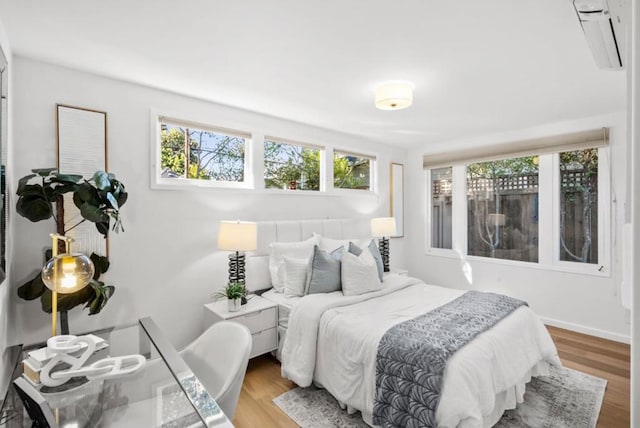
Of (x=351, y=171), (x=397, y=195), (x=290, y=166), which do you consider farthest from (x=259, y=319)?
(x=397, y=195)

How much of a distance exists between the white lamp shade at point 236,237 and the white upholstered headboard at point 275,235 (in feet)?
1.62

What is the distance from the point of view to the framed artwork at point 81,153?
7.74 feet

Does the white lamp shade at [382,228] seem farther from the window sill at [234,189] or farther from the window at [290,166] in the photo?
the window at [290,166]

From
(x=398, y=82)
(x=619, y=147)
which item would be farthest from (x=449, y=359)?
(x=619, y=147)

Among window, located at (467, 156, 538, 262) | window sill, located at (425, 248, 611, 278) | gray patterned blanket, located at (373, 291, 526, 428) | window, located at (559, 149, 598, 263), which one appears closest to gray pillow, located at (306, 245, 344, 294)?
gray patterned blanket, located at (373, 291, 526, 428)

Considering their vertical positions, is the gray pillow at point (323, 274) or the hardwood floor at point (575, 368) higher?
the gray pillow at point (323, 274)

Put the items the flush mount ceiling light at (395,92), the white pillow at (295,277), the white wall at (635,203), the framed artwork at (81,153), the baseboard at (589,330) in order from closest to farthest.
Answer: the white wall at (635,203) → the framed artwork at (81,153) → the flush mount ceiling light at (395,92) → the white pillow at (295,277) → the baseboard at (589,330)

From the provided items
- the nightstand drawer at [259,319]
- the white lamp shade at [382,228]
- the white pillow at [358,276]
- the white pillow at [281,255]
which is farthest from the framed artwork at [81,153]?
the white lamp shade at [382,228]

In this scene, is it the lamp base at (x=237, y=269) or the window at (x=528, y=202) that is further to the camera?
the window at (x=528, y=202)

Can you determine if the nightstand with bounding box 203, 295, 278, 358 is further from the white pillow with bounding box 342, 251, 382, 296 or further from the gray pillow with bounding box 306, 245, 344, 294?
the white pillow with bounding box 342, 251, 382, 296

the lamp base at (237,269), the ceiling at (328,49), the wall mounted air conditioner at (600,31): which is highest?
the ceiling at (328,49)

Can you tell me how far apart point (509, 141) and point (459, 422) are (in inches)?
148

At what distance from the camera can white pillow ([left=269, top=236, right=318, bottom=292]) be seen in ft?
11.1

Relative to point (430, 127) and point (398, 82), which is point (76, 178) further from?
point (430, 127)
